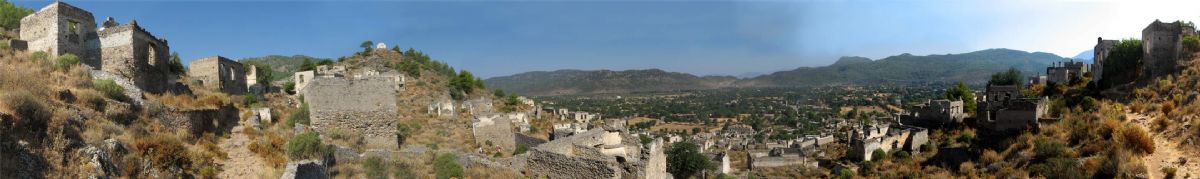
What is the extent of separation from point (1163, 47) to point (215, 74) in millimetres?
29683

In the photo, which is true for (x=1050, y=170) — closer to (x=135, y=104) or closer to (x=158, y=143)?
(x=158, y=143)

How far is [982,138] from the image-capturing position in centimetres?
2075

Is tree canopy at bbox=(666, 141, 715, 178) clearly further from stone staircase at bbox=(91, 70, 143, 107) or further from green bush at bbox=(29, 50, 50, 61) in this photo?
green bush at bbox=(29, 50, 50, 61)

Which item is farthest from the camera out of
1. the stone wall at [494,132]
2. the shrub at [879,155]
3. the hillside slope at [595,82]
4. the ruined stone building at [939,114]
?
the hillside slope at [595,82]

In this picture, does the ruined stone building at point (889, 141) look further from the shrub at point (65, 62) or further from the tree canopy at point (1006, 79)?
the shrub at point (65, 62)

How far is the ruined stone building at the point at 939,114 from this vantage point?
25.4 metres

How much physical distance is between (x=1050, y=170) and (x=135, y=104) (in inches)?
727

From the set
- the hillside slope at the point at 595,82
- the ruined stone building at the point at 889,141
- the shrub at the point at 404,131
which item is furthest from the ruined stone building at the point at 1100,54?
the hillside slope at the point at 595,82

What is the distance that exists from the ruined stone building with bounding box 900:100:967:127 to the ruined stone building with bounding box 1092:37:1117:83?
4.79 meters

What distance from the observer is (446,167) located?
10.6 m

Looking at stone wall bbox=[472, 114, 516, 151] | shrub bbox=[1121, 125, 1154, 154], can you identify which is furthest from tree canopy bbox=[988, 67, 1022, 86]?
stone wall bbox=[472, 114, 516, 151]

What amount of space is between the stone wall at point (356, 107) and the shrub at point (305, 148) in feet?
7.32

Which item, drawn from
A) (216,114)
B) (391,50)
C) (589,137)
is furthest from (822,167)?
(391,50)

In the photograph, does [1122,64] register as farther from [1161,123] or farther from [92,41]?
[92,41]
